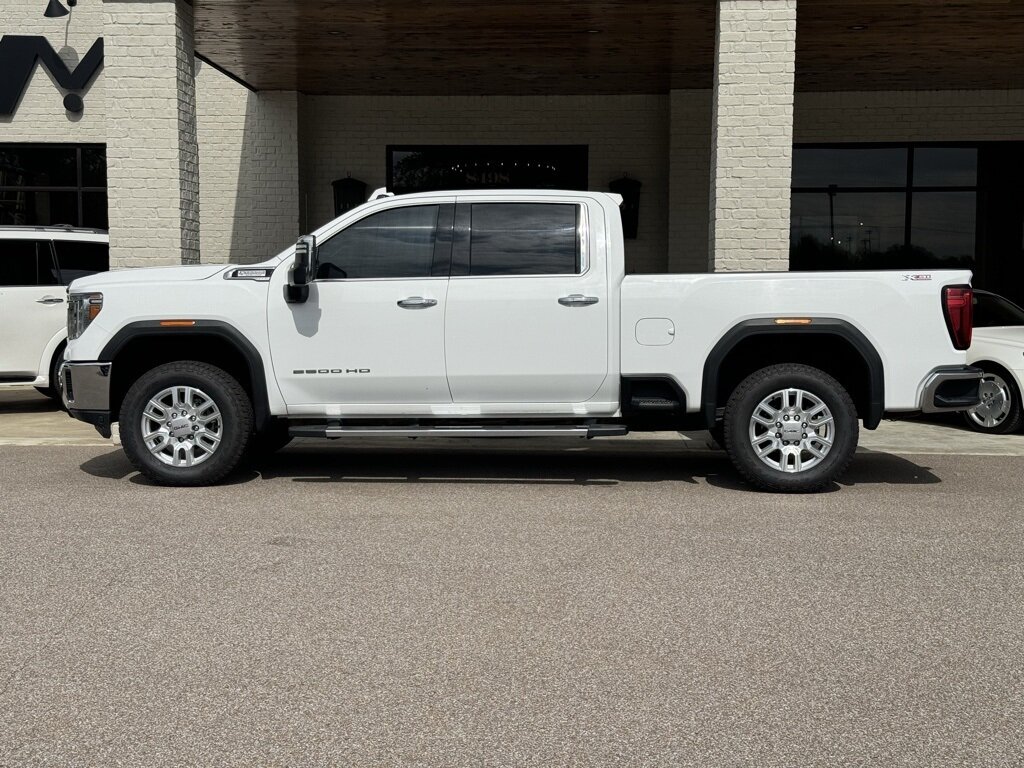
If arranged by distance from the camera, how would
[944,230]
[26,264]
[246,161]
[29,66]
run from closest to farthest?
[26,264] < [246,161] < [29,66] < [944,230]

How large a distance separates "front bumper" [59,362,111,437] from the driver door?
127 cm

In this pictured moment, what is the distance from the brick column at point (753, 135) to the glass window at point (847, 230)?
645 centimetres

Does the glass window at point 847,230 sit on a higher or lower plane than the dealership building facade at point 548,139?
lower

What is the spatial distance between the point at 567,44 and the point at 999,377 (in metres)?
6.46

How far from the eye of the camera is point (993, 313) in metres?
12.3

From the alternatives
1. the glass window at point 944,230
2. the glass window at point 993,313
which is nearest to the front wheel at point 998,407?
the glass window at point 993,313

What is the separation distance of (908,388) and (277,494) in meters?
4.58

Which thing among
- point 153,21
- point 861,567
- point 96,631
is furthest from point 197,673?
point 153,21

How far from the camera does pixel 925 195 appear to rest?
17156 mm

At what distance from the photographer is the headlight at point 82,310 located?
26.7 ft

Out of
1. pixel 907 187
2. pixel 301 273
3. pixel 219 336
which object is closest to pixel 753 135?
pixel 301 273

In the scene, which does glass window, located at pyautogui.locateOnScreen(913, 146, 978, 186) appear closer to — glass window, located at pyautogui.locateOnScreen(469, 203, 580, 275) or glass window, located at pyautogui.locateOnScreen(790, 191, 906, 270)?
glass window, located at pyautogui.locateOnScreen(790, 191, 906, 270)

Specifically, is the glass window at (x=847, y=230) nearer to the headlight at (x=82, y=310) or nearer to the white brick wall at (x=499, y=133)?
the white brick wall at (x=499, y=133)

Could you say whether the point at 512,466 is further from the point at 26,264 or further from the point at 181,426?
the point at 26,264
